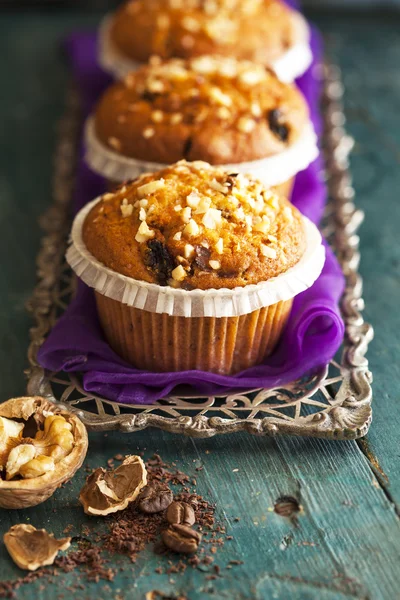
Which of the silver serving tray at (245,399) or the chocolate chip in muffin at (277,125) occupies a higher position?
the chocolate chip in muffin at (277,125)

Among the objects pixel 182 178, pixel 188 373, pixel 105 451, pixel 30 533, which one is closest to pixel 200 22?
pixel 182 178

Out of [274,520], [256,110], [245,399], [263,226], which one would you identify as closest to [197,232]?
[263,226]

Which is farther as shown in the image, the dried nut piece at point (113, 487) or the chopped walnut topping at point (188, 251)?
the chopped walnut topping at point (188, 251)

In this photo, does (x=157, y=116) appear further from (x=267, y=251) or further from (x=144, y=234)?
(x=267, y=251)

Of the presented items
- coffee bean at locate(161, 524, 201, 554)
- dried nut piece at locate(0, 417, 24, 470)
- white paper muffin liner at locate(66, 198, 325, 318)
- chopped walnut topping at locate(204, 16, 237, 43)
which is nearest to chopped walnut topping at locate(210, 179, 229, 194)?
white paper muffin liner at locate(66, 198, 325, 318)

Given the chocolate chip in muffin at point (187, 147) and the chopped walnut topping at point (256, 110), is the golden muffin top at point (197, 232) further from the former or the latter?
the chopped walnut topping at point (256, 110)

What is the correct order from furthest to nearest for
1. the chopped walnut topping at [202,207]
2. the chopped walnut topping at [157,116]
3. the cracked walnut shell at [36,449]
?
the chopped walnut topping at [157,116], the chopped walnut topping at [202,207], the cracked walnut shell at [36,449]

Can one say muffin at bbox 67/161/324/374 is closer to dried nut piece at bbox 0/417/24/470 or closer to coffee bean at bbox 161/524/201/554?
dried nut piece at bbox 0/417/24/470

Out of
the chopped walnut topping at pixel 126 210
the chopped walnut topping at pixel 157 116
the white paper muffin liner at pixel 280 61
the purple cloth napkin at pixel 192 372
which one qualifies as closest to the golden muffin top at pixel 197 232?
the chopped walnut topping at pixel 126 210
